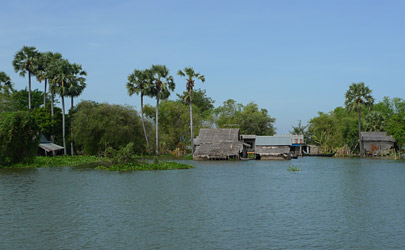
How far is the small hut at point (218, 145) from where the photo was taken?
228 feet

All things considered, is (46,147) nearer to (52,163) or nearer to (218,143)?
(52,163)

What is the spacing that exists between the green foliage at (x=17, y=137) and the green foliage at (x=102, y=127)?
713 inches

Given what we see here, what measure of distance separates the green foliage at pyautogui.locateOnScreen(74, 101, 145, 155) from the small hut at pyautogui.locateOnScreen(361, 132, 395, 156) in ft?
147

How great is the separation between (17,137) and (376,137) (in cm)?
6501

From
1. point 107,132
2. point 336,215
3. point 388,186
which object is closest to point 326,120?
point 107,132

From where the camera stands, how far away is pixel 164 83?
79.4m

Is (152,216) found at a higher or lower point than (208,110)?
lower

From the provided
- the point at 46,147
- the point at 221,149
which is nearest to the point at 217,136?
the point at 221,149

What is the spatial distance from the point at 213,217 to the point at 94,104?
191ft

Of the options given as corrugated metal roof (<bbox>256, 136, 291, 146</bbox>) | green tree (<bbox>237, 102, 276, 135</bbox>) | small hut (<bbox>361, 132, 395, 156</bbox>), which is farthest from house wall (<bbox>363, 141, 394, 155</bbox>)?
green tree (<bbox>237, 102, 276, 135</bbox>)

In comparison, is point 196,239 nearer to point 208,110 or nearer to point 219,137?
point 219,137

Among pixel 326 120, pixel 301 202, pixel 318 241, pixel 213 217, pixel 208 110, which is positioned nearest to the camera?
pixel 318 241

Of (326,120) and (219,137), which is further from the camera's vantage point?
(326,120)

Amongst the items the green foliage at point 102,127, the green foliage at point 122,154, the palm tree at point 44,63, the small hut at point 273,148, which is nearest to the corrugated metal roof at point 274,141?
the small hut at point 273,148
